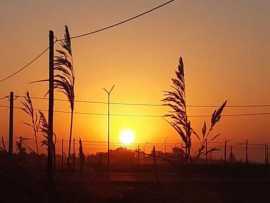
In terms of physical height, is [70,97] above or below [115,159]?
above

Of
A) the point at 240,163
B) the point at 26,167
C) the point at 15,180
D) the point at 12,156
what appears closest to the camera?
the point at 15,180

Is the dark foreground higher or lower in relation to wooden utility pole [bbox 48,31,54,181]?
lower

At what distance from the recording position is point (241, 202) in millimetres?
20812

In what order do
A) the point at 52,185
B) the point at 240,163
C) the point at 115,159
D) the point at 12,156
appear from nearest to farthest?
1. the point at 52,185
2. the point at 12,156
3. the point at 240,163
4. the point at 115,159

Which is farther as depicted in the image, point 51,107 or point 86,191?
point 51,107

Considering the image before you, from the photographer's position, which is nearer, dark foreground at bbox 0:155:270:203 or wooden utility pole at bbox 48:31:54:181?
dark foreground at bbox 0:155:270:203

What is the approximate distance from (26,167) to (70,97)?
4.30 metres

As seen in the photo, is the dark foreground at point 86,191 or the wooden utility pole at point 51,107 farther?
the wooden utility pole at point 51,107

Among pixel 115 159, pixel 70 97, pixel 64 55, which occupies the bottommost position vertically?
pixel 115 159

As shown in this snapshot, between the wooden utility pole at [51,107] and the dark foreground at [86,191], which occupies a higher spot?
the wooden utility pole at [51,107]

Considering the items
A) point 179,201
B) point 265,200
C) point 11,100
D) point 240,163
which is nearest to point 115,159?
point 240,163

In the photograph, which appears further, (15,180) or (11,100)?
(11,100)

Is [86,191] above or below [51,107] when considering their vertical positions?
below

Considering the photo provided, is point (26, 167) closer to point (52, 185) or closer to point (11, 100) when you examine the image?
point (52, 185)
